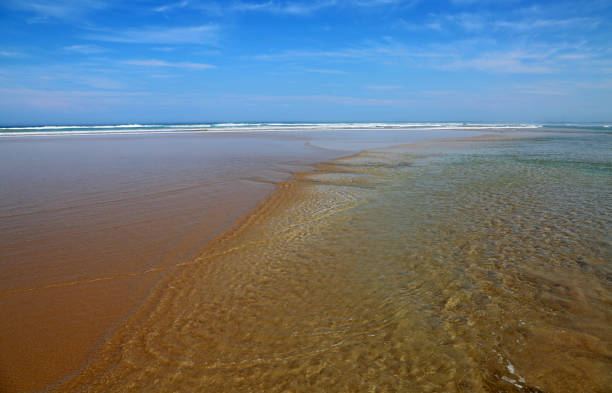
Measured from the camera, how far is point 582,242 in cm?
552

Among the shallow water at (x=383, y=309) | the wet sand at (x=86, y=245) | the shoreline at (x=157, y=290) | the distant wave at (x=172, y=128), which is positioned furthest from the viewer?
the distant wave at (x=172, y=128)

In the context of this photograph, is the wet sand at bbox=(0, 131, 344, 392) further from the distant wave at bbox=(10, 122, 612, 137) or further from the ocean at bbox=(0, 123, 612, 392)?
the distant wave at bbox=(10, 122, 612, 137)

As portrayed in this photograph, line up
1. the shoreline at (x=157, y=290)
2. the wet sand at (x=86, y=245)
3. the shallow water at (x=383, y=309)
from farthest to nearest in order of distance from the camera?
the wet sand at (x=86, y=245) → the shoreline at (x=157, y=290) → the shallow water at (x=383, y=309)

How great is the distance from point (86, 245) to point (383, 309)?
4964 mm

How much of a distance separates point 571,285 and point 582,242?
1857 millimetres

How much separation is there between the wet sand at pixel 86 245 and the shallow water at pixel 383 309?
0.37 m

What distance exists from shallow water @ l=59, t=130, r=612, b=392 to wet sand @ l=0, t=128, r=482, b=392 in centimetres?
37

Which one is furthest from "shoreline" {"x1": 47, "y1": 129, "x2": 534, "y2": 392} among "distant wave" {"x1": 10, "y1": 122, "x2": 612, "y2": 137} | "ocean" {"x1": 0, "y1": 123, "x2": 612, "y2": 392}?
"distant wave" {"x1": 10, "y1": 122, "x2": 612, "y2": 137}

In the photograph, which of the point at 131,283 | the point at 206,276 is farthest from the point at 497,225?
the point at 131,283

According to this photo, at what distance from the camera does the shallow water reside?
2828mm

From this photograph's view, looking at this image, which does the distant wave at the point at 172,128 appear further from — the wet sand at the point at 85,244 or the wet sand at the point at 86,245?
the wet sand at the point at 85,244

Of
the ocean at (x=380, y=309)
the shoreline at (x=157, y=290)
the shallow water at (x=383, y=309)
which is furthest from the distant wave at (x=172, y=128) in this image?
the shallow water at (x=383, y=309)

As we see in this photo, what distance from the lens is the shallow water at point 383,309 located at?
2828 mm

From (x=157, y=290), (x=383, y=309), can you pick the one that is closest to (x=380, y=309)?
(x=383, y=309)
